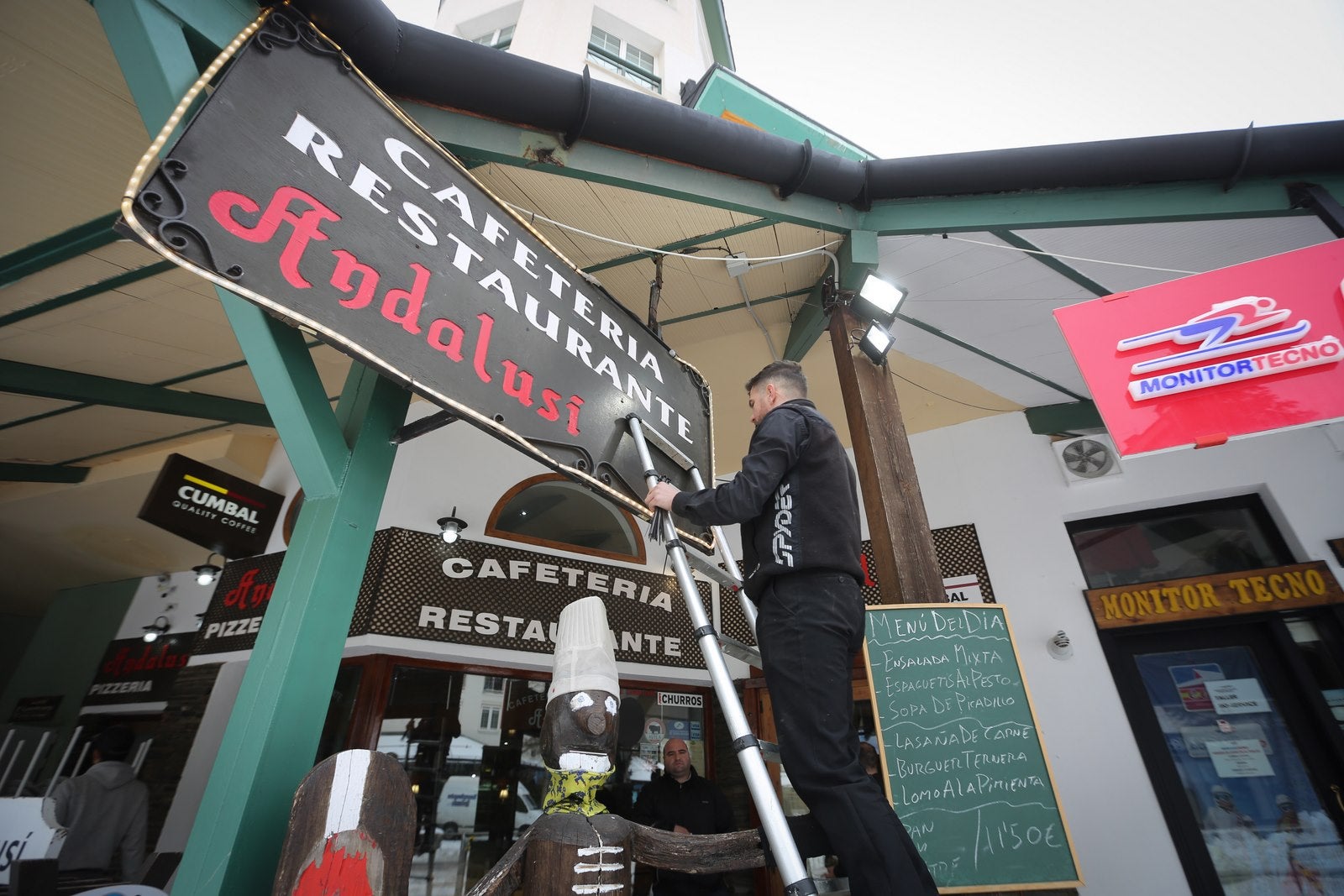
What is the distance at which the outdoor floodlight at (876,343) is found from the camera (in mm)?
3527

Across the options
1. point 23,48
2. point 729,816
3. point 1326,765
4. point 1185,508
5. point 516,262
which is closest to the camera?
point 516,262

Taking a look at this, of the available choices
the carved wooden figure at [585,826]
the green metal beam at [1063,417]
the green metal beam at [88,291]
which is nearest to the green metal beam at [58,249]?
the green metal beam at [88,291]

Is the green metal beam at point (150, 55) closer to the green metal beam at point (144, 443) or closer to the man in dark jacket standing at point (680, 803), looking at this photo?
the man in dark jacket standing at point (680, 803)

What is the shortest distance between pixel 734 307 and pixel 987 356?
2.34 metres

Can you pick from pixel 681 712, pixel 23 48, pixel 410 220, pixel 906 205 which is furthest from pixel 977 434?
pixel 23 48

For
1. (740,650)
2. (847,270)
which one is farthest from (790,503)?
(847,270)

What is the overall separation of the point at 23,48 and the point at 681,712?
18.9 ft

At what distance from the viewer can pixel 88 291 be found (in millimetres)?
3592

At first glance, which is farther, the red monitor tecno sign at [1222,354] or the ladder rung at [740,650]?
the red monitor tecno sign at [1222,354]

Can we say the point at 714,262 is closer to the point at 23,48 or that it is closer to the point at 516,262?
the point at 516,262

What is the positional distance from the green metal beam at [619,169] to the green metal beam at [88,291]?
6.72 ft

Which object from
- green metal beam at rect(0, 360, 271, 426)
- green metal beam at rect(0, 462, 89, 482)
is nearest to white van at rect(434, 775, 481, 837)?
green metal beam at rect(0, 360, 271, 426)

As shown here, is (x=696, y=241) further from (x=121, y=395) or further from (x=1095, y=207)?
(x=121, y=395)

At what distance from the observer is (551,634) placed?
16.7ft
